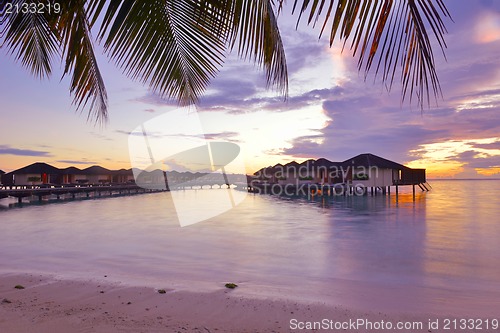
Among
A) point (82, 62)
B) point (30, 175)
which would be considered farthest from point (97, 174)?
point (82, 62)

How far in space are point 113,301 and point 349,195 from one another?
39911mm

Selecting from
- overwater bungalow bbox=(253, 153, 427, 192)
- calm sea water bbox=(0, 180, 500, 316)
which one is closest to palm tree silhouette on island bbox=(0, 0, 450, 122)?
calm sea water bbox=(0, 180, 500, 316)

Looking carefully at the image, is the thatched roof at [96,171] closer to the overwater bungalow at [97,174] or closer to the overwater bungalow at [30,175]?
the overwater bungalow at [97,174]

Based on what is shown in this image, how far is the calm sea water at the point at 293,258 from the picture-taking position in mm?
7137

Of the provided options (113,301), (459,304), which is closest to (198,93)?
(113,301)

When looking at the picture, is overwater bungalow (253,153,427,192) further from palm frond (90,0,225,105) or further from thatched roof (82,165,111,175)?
palm frond (90,0,225,105)

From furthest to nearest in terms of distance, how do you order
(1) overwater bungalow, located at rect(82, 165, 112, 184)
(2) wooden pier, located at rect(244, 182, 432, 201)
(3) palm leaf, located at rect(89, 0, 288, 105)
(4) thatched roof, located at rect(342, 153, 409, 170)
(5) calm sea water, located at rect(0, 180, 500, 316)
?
(1) overwater bungalow, located at rect(82, 165, 112, 184), (2) wooden pier, located at rect(244, 182, 432, 201), (4) thatched roof, located at rect(342, 153, 409, 170), (5) calm sea water, located at rect(0, 180, 500, 316), (3) palm leaf, located at rect(89, 0, 288, 105)

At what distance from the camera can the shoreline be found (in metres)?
4.53

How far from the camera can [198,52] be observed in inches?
122

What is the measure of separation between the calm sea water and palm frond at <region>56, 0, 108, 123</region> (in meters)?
4.53

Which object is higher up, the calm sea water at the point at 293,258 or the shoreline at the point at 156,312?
the shoreline at the point at 156,312

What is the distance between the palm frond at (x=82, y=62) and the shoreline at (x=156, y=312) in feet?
9.30

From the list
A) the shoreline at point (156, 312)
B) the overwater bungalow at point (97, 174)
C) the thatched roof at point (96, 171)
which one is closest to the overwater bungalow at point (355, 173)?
the thatched roof at point (96, 171)

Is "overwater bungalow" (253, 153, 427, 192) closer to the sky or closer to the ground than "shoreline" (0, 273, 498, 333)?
closer to the sky
